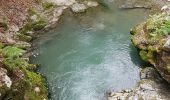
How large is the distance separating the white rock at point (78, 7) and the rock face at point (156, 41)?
493 centimetres

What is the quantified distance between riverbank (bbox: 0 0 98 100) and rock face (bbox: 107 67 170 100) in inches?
130

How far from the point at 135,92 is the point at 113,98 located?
0.98 metres

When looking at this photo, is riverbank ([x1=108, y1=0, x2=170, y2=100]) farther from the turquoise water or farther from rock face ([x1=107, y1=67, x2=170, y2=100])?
the turquoise water

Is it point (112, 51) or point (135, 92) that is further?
point (112, 51)

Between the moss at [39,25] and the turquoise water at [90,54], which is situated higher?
the moss at [39,25]

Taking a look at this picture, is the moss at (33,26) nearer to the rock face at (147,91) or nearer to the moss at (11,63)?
the moss at (11,63)

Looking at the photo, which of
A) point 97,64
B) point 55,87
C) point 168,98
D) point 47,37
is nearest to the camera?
point 168,98

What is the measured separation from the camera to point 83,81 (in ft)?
52.3

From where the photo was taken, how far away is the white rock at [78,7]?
22547mm

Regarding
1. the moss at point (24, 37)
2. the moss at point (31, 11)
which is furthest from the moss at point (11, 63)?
the moss at point (31, 11)

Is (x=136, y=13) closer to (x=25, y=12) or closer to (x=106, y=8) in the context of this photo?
(x=106, y=8)

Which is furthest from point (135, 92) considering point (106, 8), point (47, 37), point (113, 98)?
point (106, 8)

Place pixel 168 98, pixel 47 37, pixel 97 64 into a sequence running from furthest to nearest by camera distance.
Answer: pixel 47 37
pixel 97 64
pixel 168 98

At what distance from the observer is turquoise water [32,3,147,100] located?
1566cm
